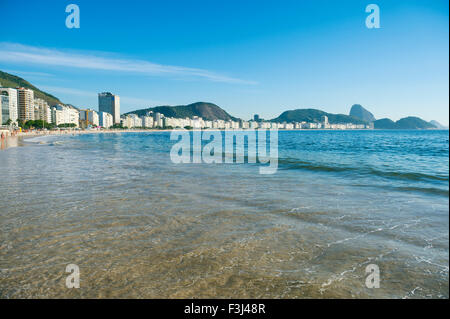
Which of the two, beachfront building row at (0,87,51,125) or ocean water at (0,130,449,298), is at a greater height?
beachfront building row at (0,87,51,125)

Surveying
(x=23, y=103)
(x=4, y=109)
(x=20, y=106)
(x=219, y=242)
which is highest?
(x=23, y=103)

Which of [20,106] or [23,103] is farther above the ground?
[23,103]

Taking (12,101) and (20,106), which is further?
(20,106)

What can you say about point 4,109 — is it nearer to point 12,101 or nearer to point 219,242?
point 12,101

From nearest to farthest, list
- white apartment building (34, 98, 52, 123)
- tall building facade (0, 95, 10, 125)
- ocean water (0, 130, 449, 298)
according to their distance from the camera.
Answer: ocean water (0, 130, 449, 298)
tall building facade (0, 95, 10, 125)
white apartment building (34, 98, 52, 123)

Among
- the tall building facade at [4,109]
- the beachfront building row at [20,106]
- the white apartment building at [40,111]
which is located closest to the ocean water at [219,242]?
the beachfront building row at [20,106]

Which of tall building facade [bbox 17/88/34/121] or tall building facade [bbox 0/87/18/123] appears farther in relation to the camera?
tall building facade [bbox 17/88/34/121]

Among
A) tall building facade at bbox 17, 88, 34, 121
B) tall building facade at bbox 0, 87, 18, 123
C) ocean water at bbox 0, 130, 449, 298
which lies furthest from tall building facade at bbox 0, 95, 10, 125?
ocean water at bbox 0, 130, 449, 298

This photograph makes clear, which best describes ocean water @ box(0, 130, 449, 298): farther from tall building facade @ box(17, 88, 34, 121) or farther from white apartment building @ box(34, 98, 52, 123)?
white apartment building @ box(34, 98, 52, 123)

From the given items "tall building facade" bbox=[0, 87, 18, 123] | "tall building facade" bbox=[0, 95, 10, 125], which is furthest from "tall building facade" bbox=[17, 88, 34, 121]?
"tall building facade" bbox=[0, 95, 10, 125]

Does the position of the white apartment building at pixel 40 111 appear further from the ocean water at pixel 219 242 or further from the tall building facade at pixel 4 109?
the ocean water at pixel 219 242

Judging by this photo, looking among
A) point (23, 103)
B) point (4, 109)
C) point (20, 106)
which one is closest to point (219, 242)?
point (4, 109)

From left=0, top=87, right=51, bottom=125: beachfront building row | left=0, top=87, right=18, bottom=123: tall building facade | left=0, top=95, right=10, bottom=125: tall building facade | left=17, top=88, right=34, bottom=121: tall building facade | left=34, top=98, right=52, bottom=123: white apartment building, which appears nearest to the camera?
left=0, top=95, right=10, bottom=125: tall building facade
